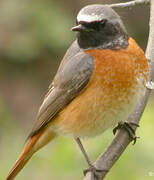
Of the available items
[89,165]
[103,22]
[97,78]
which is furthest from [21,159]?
[103,22]

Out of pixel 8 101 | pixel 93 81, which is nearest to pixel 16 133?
pixel 8 101

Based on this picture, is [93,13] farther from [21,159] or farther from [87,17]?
[21,159]

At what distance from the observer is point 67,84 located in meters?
5.24

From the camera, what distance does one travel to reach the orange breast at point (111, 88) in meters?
4.88

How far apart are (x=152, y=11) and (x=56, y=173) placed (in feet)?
6.92

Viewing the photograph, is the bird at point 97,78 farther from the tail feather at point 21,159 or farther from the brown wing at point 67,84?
the tail feather at point 21,159

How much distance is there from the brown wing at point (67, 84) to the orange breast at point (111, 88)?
0.07m

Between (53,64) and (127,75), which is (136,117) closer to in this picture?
(127,75)

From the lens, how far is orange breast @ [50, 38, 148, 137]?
16.0ft

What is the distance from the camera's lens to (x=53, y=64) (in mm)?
10961

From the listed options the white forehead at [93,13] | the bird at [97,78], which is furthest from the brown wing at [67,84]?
the white forehead at [93,13]

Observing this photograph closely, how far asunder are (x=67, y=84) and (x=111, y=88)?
1.86ft

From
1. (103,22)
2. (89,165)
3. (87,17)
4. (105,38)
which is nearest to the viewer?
(87,17)

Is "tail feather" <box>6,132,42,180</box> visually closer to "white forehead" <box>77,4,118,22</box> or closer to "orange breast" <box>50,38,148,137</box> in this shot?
"orange breast" <box>50,38,148,137</box>
